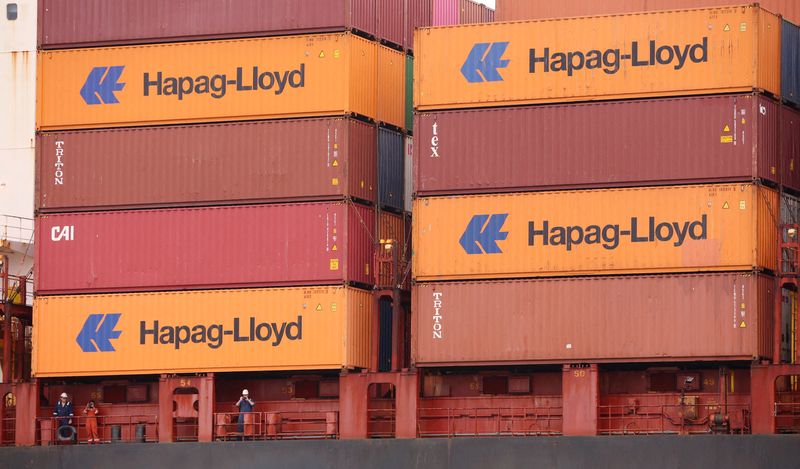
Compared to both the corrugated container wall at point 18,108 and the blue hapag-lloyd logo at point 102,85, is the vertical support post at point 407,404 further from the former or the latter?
the corrugated container wall at point 18,108

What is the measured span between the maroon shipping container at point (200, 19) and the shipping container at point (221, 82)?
0.82 ft

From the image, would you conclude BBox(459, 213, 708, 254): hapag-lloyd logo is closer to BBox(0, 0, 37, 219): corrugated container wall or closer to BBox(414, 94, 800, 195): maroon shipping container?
BBox(414, 94, 800, 195): maroon shipping container

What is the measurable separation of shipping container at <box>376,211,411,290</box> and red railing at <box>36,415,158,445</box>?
268 inches

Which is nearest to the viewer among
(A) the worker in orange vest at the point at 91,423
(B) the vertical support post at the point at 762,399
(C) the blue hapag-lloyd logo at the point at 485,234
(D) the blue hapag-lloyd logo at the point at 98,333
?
(B) the vertical support post at the point at 762,399

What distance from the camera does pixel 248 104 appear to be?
150 ft

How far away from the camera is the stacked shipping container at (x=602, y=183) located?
41.3 metres

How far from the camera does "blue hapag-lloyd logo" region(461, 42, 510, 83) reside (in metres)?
43.4

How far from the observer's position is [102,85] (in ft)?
154

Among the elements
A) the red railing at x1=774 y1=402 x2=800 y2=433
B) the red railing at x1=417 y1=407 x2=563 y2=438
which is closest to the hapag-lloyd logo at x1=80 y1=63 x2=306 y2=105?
the red railing at x1=417 y1=407 x2=563 y2=438

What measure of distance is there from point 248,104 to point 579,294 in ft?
31.9

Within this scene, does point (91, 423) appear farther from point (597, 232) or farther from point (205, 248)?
point (597, 232)

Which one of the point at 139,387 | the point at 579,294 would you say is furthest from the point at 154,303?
the point at 579,294

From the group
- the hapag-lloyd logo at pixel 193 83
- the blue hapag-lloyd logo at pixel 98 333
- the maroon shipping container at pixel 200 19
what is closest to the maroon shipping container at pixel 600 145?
the maroon shipping container at pixel 200 19

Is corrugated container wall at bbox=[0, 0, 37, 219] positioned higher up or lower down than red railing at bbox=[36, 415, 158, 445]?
higher up
